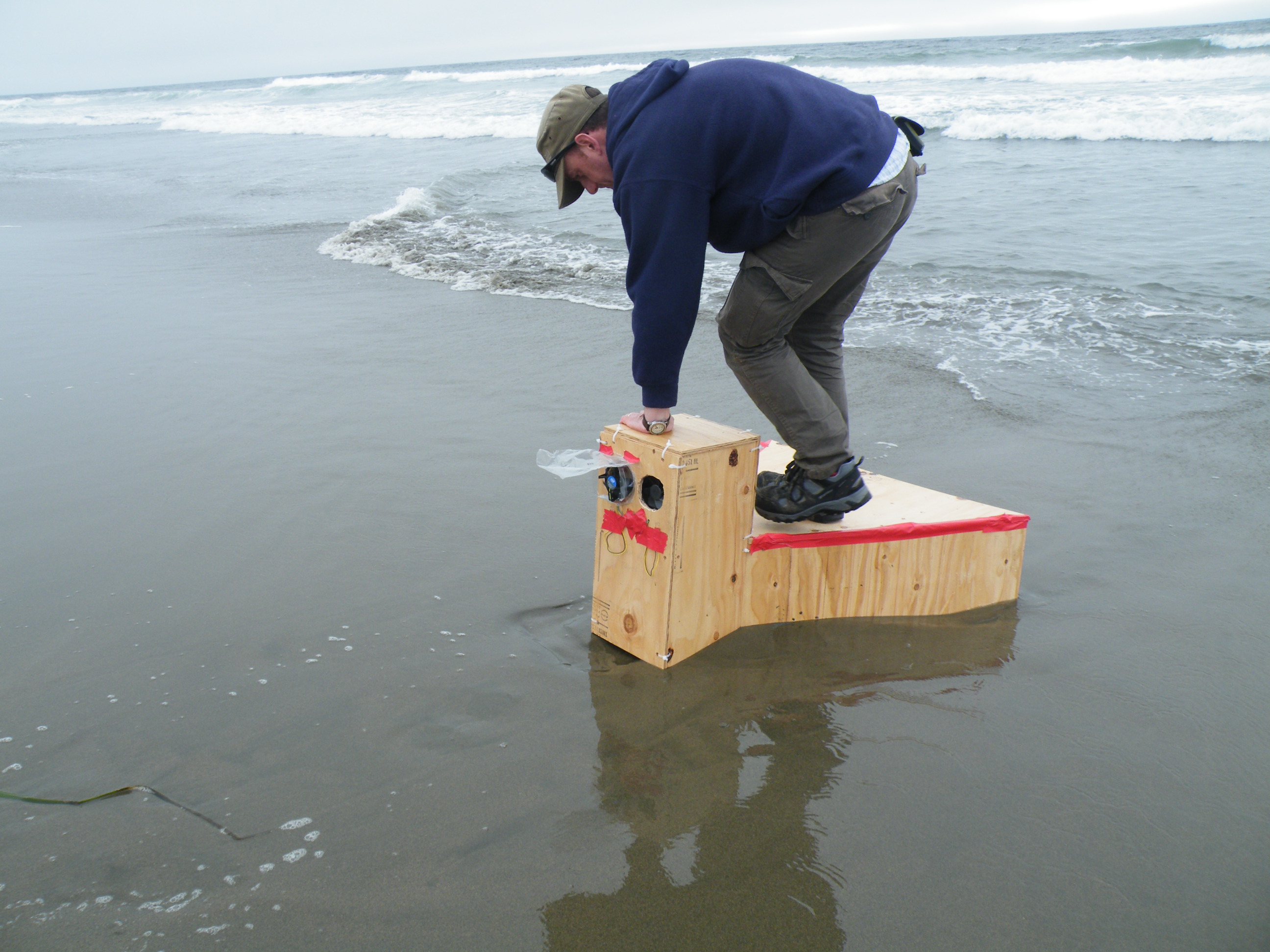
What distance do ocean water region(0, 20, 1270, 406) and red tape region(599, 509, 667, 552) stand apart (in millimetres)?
3139

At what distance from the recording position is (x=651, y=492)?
8.84ft

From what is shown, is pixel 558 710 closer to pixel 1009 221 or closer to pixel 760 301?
pixel 760 301

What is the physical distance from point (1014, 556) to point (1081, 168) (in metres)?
11.9

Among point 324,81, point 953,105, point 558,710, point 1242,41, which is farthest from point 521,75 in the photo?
point 558,710

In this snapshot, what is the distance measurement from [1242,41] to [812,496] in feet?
123

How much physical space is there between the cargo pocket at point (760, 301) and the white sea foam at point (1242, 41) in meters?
35.5

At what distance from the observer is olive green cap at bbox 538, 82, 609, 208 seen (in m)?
2.44

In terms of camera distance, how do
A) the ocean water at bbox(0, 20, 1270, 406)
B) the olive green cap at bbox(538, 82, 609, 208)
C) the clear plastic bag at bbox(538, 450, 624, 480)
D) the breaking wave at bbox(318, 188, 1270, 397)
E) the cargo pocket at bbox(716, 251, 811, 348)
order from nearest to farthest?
→ 1. the olive green cap at bbox(538, 82, 609, 208)
2. the cargo pocket at bbox(716, 251, 811, 348)
3. the clear plastic bag at bbox(538, 450, 624, 480)
4. the breaking wave at bbox(318, 188, 1270, 397)
5. the ocean water at bbox(0, 20, 1270, 406)

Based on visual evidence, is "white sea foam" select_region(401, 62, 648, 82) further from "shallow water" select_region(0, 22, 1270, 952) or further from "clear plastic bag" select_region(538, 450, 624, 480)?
"clear plastic bag" select_region(538, 450, 624, 480)

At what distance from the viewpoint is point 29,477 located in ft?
13.1

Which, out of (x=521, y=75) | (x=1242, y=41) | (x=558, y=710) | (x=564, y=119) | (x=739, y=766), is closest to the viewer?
(x=739, y=766)

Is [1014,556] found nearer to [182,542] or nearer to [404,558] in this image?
[404,558]

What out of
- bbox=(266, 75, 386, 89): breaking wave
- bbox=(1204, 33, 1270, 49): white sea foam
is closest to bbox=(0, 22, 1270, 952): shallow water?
bbox=(1204, 33, 1270, 49): white sea foam

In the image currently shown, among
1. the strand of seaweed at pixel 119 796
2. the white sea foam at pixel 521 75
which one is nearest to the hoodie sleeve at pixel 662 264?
the strand of seaweed at pixel 119 796
